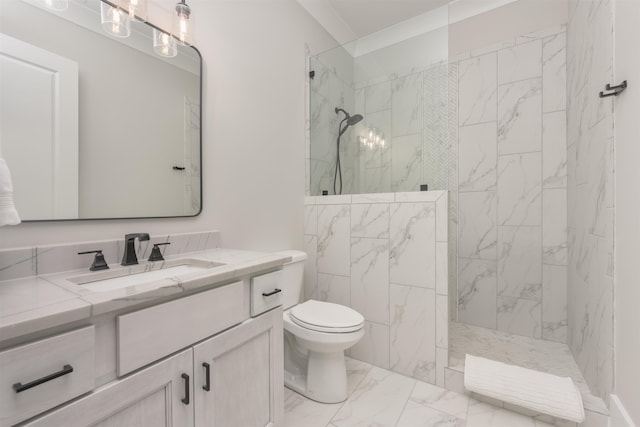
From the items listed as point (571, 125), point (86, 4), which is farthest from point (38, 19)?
point (571, 125)

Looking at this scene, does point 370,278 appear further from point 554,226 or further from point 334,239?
point 554,226

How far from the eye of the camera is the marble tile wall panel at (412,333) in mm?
1895

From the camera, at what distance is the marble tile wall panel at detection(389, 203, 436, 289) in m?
1.88

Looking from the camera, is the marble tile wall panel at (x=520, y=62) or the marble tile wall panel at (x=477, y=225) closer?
the marble tile wall panel at (x=520, y=62)

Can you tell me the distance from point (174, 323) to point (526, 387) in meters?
1.81

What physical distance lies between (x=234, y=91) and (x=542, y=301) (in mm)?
2746

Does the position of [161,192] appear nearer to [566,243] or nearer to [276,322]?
[276,322]

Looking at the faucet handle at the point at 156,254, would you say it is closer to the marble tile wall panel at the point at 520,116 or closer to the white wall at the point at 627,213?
the white wall at the point at 627,213

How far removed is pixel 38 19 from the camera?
1.09 metres

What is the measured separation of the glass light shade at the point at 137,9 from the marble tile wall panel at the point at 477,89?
2.43 m

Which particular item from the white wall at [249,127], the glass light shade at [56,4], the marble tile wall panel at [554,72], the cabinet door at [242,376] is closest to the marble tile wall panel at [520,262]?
the marble tile wall panel at [554,72]

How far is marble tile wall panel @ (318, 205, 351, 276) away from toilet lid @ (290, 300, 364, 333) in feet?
1.35

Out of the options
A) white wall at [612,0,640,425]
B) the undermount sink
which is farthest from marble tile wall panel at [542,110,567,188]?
the undermount sink

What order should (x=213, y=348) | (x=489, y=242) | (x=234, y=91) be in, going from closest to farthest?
(x=213, y=348)
(x=234, y=91)
(x=489, y=242)
